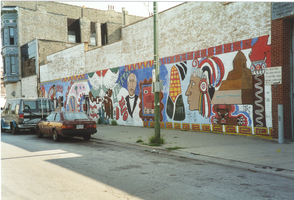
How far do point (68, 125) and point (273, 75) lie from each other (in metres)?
8.32

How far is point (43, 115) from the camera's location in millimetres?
15508

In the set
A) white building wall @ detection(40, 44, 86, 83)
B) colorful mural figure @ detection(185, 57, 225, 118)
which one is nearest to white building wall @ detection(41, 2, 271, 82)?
colorful mural figure @ detection(185, 57, 225, 118)

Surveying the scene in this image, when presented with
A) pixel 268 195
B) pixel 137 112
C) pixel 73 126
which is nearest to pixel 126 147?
pixel 73 126

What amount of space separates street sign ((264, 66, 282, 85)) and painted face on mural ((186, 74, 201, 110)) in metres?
3.99

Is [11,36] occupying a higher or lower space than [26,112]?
higher

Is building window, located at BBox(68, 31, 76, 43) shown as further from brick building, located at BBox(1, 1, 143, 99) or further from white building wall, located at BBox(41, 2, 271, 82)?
white building wall, located at BBox(41, 2, 271, 82)

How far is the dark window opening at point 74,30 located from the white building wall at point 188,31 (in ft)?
49.6

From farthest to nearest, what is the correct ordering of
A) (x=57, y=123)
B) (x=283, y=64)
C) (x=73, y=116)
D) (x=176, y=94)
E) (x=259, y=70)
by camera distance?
(x=176, y=94) < (x=73, y=116) < (x=57, y=123) < (x=259, y=70) < (x=283, y=64)

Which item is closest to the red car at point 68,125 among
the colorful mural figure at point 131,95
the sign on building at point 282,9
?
the colorful mural figure at point 131,95

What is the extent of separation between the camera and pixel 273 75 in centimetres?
971

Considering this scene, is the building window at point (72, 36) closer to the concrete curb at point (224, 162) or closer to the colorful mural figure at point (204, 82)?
the colorful mural figure at point (204, 82)

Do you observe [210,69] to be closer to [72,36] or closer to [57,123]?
[57,123]

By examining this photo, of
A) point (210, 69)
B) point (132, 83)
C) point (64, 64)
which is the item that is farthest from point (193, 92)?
point (64, 64)

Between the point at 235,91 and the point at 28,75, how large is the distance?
88.5ft
